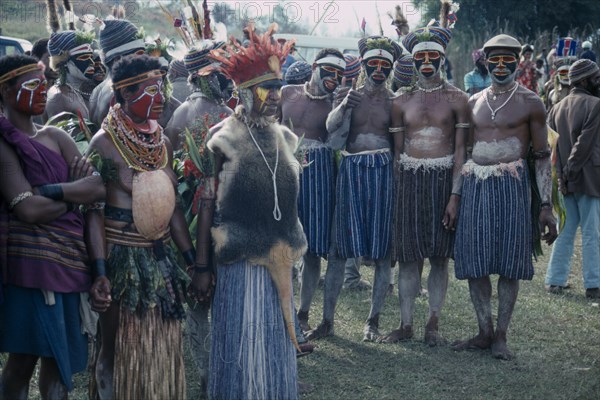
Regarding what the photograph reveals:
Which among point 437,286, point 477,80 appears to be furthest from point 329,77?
point 477,80

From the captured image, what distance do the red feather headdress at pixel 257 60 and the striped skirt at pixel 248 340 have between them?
1.12 m

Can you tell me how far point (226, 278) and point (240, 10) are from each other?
4121mm

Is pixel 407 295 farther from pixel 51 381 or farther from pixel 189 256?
pixel 51 381

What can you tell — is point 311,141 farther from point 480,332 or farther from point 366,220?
point 480,332

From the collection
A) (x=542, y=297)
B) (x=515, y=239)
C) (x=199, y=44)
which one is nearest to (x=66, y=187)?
(x=199, y=44)

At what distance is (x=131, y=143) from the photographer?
4.23 metres

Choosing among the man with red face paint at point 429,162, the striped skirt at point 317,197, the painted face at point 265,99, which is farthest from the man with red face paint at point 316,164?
the painted face at point 265,99

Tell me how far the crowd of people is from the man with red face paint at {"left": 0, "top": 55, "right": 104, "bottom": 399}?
0.01m

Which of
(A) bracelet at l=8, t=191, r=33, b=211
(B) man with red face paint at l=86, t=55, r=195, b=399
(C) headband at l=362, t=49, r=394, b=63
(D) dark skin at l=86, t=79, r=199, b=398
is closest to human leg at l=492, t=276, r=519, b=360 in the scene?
(C) headband at l=362, t=49, r=394, b=63

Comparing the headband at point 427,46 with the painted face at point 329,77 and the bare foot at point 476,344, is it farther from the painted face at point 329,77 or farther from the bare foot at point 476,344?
the bare foot at point 476,344

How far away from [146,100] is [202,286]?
3.83 feet

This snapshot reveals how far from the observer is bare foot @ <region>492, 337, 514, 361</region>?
6.02m

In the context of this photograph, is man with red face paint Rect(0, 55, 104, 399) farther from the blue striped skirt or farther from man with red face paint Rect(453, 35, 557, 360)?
man with red face paint Rect(453, 35, 557, 360)

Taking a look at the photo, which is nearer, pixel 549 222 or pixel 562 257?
pixel 549 222
